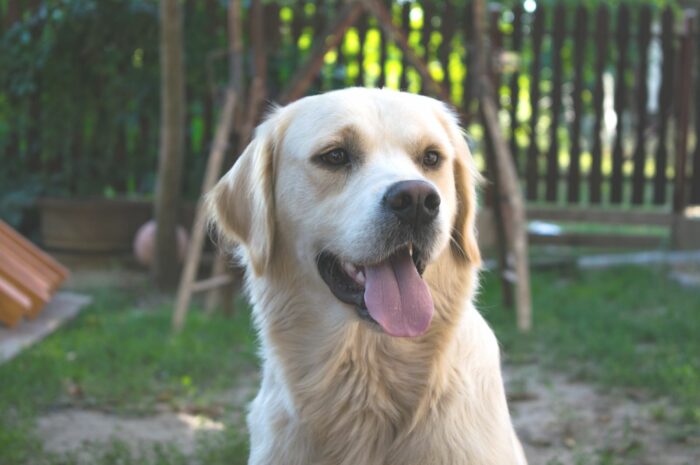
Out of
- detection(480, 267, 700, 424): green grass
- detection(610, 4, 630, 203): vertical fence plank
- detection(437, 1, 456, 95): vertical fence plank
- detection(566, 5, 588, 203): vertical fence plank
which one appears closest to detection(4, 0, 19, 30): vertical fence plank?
detection(437, 1, 456, 95): vertical fence plank

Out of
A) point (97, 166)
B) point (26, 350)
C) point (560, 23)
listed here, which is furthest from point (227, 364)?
point (560, 23)

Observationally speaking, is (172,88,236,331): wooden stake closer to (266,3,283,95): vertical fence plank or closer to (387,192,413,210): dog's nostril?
(266,3,283,95): vertical fence plank

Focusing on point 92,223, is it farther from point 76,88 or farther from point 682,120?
point 682,120

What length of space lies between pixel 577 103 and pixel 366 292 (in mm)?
7694

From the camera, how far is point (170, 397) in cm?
516

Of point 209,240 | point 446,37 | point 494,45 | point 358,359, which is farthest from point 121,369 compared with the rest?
point 446,37

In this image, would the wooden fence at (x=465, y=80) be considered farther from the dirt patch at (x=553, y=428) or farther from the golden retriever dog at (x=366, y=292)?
the golden retriever dog at (x=366, y=292)

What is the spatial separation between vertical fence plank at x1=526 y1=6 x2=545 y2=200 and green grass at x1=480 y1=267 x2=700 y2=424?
193 cm

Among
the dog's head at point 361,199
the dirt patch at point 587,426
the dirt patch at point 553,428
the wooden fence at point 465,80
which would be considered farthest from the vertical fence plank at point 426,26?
the dog's head at point 361,199

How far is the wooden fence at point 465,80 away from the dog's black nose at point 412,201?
20.7 feet

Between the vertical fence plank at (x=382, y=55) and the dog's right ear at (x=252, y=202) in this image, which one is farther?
the vertical fence plank at (x=382, y=55)

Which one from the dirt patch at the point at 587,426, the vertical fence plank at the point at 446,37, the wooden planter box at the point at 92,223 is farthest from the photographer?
the vertical fence plank at the point at 446,37

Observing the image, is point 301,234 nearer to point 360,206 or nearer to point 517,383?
point 360,206

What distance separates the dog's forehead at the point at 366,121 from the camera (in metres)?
3.11
